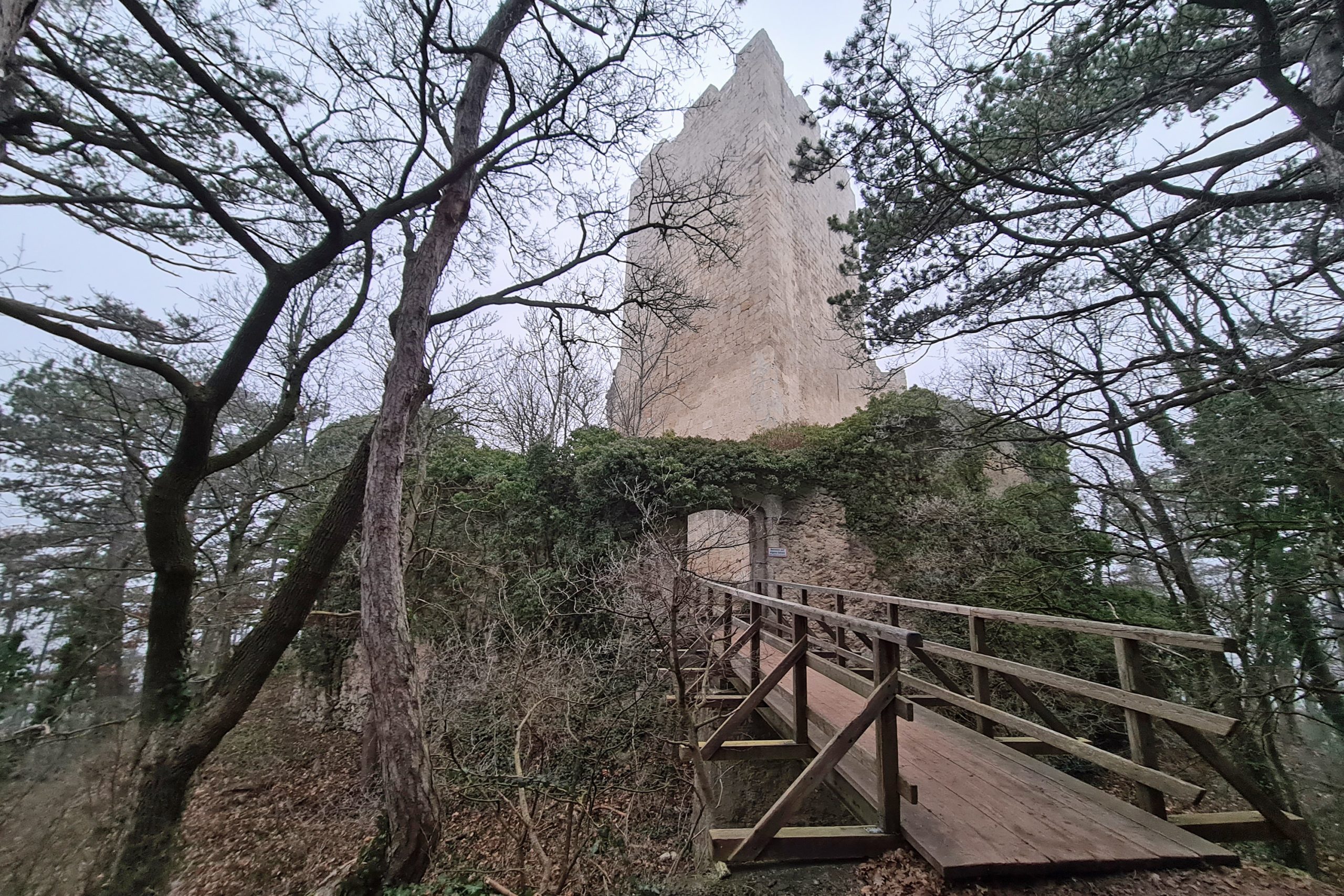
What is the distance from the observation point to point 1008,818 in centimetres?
225

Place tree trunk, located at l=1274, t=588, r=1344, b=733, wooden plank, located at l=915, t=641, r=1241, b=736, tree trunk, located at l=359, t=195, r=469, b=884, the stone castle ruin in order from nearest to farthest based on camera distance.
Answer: wooden plank, located at l=915, t=641, r=1241, b=736, tree trunk, located at l=359, t=195, r=469, b=884, tree trunk, located at l=1274, t=588, r=1344, b=733, the stone castle ruin

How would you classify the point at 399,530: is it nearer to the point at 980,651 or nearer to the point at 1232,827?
the point at 980,651

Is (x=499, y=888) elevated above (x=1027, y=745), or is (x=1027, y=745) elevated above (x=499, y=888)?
(x=1027, y=745)

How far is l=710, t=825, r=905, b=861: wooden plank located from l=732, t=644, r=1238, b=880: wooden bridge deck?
12cm

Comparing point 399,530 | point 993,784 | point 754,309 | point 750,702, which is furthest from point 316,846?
point 754,309

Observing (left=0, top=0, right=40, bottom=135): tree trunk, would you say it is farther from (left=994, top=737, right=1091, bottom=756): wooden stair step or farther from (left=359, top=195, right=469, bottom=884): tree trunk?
(left=994, top=737, right=1091, bottom=756): wooden stair step

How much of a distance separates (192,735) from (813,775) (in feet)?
14.1

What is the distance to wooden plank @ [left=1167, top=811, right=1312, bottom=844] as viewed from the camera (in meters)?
2.13

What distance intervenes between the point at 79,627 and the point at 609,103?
8.39 metres

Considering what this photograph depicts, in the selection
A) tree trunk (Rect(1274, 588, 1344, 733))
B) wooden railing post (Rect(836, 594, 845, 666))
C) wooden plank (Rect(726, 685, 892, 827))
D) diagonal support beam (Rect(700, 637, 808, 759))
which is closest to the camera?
wooden plank (Rect(726, 685, 892, 827))

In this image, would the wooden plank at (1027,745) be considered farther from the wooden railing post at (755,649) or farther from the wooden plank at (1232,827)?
the wooden railing post at (755,649)

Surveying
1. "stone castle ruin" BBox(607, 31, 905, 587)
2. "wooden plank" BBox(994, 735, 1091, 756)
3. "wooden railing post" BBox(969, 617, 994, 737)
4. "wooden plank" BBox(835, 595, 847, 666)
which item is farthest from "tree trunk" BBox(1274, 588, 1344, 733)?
"stone castle ruin" BBox(607, 31, 905, 587)

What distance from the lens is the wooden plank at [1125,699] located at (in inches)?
70.2

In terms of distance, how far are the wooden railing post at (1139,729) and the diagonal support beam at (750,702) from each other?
1.43 meters
